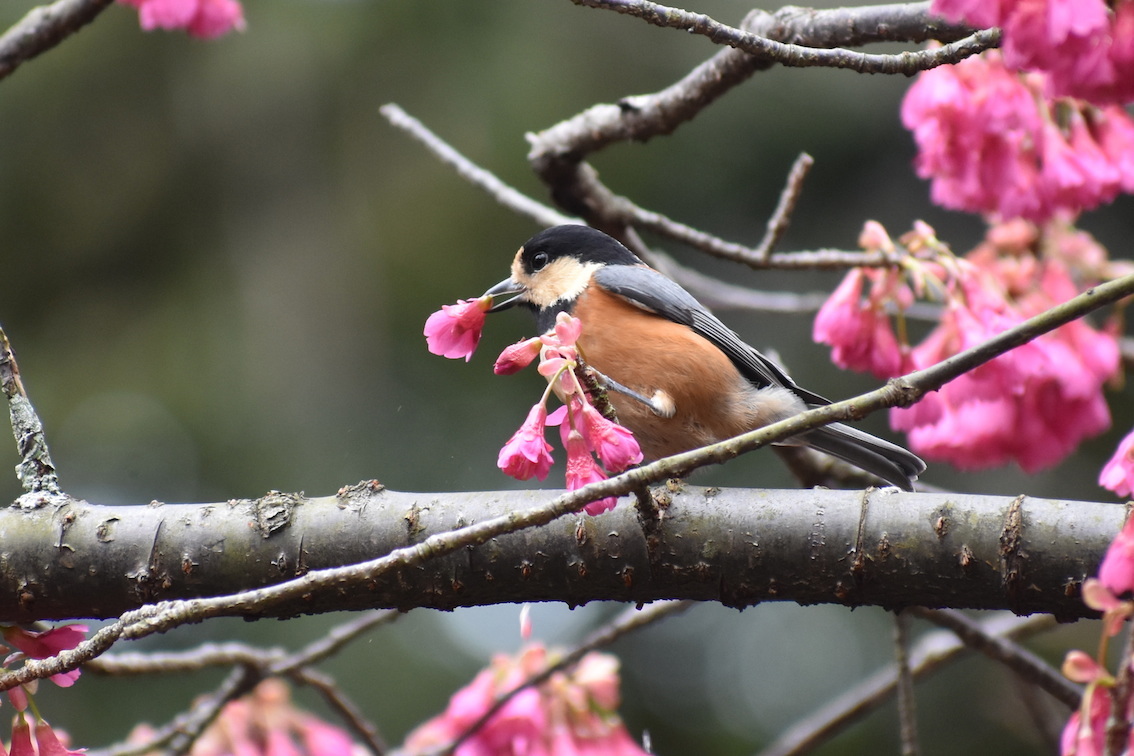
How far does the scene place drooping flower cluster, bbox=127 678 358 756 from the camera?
2654 mm

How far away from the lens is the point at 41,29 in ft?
7.36

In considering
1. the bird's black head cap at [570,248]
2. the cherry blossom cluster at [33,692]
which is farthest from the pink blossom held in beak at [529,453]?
the bird's black head cap at [570,248]

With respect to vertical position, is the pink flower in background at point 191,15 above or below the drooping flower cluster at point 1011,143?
above

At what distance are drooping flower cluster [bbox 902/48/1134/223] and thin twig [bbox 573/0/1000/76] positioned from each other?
0.88 meters

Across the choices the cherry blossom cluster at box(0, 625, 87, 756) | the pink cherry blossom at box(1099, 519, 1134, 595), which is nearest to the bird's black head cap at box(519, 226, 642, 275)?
the cherry blossom cluster at box(0, 625, 87, 756)

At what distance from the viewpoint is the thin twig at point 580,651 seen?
2189mm

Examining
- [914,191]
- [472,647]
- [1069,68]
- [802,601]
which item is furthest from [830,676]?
[1069,68]

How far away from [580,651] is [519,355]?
3.31ft

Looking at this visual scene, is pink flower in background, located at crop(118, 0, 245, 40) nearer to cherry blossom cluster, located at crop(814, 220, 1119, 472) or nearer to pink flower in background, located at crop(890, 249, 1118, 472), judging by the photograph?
cherry blossom cluster, located at crop(814, 220, 1119, 472)

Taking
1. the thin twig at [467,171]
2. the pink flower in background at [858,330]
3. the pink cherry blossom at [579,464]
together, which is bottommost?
the pink cherry blossom at [579,464]

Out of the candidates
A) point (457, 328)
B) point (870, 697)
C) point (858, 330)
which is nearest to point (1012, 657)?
point (870, 697)

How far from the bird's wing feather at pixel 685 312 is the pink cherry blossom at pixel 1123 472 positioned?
121cm

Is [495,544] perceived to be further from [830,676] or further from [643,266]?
[830,676]

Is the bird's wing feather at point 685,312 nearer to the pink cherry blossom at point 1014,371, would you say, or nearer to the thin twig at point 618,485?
the pink cherry blossom at point 1014,371
